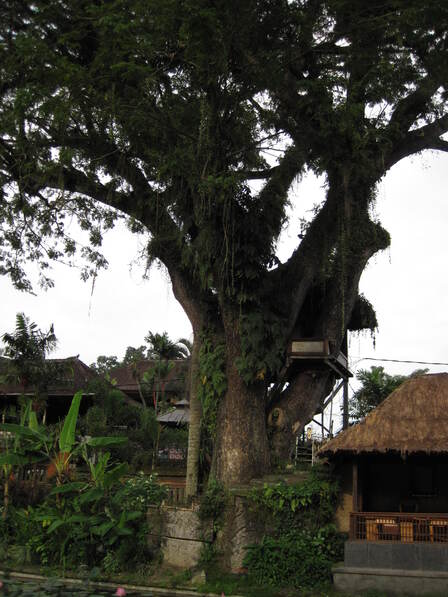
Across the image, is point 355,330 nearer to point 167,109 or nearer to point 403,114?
point 403,114

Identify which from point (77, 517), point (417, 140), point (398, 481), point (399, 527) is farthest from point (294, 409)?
point (417, 140)

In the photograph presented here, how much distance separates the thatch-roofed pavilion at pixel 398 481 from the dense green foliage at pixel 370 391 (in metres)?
18.2

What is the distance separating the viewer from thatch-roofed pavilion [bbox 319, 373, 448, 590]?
11859mm

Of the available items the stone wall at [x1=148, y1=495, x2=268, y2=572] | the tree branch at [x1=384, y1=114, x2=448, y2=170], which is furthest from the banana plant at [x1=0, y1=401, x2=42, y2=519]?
the tree branch at [x1=384, y1=114, x2=448, y2=170]

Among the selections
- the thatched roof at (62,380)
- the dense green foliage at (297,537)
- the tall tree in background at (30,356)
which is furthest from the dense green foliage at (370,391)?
the dense green foliage at (297,537)

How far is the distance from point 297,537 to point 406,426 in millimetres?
2747

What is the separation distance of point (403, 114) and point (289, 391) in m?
6.27

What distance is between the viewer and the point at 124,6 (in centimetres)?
1252

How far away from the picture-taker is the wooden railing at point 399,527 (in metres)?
12.1

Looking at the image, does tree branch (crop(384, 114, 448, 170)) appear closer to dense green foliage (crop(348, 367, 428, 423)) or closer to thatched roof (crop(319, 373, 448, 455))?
thatched roof (crop(319, 373, 448, 455))

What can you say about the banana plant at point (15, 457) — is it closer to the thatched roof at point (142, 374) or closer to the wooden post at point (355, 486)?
the wooden post at point (355, 486)

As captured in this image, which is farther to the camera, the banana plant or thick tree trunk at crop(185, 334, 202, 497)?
thick tree trunk at crop(185, 334, 202, 497)

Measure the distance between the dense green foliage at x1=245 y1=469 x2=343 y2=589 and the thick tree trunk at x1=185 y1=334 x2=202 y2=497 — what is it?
240 cm

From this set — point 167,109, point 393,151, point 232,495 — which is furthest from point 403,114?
point 232,495
